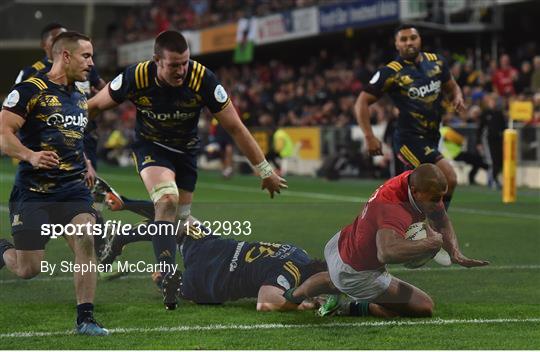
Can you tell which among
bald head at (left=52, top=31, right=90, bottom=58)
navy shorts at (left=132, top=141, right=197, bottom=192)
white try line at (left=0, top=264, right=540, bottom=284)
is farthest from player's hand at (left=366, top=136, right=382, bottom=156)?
bald head at (left=52, top=31, right=90, bottom=58)

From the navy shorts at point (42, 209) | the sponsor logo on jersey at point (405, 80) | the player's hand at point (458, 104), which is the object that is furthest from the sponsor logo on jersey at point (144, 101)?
the player's hand at point (458, 104)

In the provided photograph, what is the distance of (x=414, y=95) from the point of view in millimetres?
12016

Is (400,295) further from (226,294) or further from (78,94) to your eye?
(78,94)

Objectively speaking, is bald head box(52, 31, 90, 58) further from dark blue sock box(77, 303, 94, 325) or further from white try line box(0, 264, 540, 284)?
white try line box(0, 264, 540, 284)

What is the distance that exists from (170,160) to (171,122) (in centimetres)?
38

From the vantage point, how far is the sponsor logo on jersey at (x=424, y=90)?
11969 millimetres

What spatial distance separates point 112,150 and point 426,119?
2935 cm

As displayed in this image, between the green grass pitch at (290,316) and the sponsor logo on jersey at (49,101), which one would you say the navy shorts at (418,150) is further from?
the sponsor logo on jersey at (49,101)

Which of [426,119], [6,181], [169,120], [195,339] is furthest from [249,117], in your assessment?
[195,339]

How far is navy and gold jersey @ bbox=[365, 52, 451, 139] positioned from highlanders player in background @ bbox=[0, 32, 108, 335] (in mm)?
4713

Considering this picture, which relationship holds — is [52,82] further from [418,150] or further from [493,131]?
[493,131]

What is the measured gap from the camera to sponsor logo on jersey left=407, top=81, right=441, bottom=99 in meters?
12.0

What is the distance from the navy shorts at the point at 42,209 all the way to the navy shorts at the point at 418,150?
4952 mm

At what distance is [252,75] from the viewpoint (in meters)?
43.2
